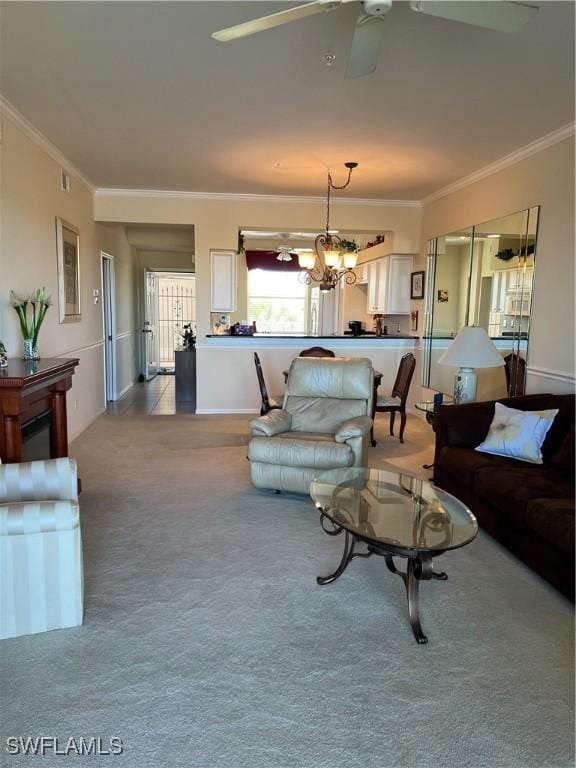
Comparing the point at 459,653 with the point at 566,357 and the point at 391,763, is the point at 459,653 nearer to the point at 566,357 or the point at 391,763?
the point at 391,763

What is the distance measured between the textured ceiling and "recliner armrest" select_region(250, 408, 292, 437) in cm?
224

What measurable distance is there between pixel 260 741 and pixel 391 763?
1.36 feet

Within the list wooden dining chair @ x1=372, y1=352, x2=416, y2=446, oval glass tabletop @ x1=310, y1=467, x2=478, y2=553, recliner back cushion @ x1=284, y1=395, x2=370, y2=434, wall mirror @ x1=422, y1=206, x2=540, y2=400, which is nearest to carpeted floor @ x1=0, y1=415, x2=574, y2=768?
oval glass tabletop @ x1=310, y1=467, x2=478, y2=553

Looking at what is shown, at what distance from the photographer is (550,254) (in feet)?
12.9

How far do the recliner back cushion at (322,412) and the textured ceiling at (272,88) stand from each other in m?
2.16

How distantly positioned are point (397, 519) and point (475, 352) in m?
1.84

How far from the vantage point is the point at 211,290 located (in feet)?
21.0

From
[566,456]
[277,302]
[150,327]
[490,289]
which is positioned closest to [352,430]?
[566,456]

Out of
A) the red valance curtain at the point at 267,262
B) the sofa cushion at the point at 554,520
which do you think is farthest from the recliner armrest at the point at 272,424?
the red valance curtain at the point at 267,262

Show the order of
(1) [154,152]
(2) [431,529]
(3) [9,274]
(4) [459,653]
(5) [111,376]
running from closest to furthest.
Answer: (4) [459,653], (2) [431,529], (3) [9,274], (1) [154,152], (5) [111,376]

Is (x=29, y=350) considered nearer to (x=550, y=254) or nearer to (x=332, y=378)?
(x=332, y=378)

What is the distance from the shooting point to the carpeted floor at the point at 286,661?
63.0 inches

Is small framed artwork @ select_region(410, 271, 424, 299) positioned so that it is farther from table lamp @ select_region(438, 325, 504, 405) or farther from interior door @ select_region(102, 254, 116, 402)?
interior door @ select_region(102, 254, 116, 402)

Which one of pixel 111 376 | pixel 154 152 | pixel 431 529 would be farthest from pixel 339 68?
pixel 111 376
